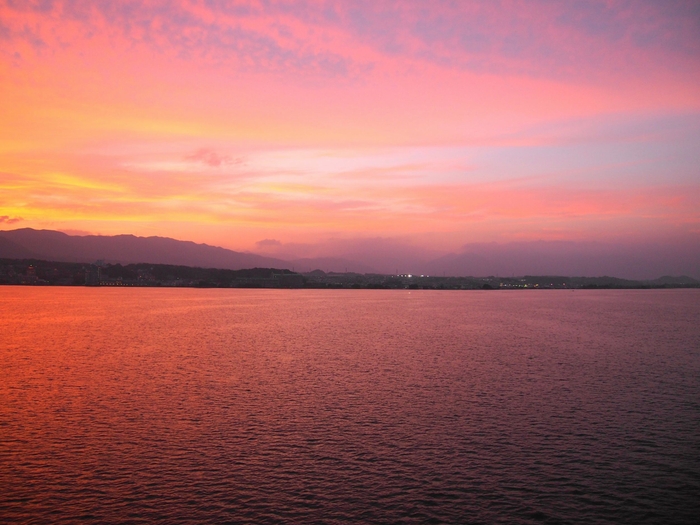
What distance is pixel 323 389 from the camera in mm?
39812

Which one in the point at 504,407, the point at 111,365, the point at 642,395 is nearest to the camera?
the point at 504,407

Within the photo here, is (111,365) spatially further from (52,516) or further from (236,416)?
(52,516)

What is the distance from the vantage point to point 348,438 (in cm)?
2798

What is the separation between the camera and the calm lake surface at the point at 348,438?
66.2 ft

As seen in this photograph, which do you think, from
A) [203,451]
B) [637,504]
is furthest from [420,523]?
[203,451]

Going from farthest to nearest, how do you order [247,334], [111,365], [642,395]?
[247,334] → [111,365] → [642,395]

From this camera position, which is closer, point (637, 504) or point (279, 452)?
point (637, 504)

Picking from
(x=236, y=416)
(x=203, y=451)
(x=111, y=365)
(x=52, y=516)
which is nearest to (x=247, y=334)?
(x=111, y=365)

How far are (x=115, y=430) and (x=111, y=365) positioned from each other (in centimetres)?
2398

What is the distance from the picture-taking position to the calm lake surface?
20172 millimetres

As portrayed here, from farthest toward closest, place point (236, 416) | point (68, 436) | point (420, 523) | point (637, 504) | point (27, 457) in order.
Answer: point (236, 416)
point (68, 436)
point (27, 457)
point (637, 504)
point (420, 523)

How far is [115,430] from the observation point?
29.0 meters

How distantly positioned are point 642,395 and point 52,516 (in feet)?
124

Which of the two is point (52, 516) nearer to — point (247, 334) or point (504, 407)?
point (504, 407)
